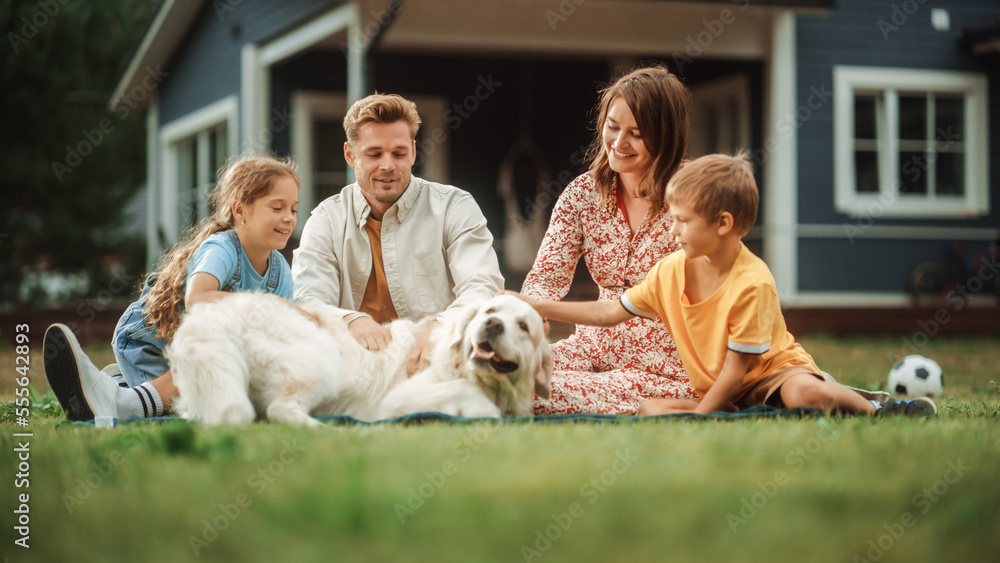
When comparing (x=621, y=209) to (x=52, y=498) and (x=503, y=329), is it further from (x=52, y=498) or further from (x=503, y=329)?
(x=52, y=498)

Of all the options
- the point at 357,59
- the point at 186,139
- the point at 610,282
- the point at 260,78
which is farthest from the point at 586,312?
the point at 186,139

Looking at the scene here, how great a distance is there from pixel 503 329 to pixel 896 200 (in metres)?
9.25

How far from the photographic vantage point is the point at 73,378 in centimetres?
342

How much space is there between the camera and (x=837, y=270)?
1067 centimetres

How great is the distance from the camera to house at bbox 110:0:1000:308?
1012cm

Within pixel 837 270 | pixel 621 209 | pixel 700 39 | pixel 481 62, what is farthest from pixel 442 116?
pixel 621 209

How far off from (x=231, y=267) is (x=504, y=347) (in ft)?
4.44

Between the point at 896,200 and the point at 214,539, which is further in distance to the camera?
the point at 896,200

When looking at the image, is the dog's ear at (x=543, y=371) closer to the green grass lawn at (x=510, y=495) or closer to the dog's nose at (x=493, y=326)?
the dog's nose at (x=493, y=326)

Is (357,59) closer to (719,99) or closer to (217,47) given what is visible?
(719,99)

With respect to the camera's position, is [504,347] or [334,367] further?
[334,367]

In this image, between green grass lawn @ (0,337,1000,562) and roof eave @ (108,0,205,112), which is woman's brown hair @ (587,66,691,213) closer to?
green grass lawn @ (0,337,1000,562)

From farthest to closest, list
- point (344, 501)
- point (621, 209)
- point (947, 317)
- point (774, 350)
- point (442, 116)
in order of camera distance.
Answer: point (442, 116) < point (947, 317) < point (621, 209) < point (774, 350) < point (344, 501)

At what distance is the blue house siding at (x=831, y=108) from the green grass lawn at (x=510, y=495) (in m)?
8.19
